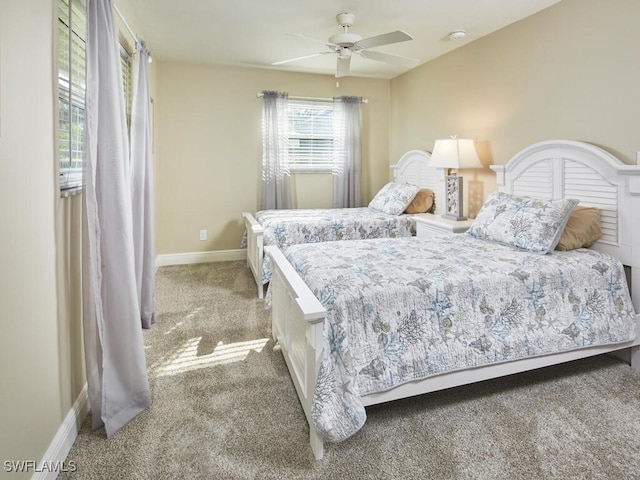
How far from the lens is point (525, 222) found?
2512mm

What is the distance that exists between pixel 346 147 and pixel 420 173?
3.47ft

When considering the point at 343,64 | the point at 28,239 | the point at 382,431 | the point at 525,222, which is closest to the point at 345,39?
the point at 343,64

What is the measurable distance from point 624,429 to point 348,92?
449 cm

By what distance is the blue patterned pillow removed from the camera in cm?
238

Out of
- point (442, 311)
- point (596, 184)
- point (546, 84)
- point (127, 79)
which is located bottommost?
point (442, 311)

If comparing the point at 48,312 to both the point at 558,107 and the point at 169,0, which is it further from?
the point at 558,107

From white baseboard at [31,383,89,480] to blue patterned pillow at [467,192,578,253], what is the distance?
2.54m

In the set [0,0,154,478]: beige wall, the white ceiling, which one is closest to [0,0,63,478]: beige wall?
[0,0,154,478]: beige wall

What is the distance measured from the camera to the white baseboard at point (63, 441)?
1.41 metres

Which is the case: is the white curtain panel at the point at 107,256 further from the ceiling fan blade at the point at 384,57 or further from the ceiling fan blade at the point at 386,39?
the ceiling fan blade at the point at 384,57

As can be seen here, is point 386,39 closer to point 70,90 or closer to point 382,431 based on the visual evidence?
point 70,90

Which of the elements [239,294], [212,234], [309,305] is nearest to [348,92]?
[212,234]

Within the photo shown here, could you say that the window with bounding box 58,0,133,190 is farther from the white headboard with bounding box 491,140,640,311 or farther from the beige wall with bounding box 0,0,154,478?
the white headboard with bounding box 491,140,640,311

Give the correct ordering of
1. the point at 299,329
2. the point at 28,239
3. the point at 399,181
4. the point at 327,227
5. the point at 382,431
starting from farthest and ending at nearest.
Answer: the point at 399,181 < the point at 327,227 < the point at 299,329 < the point at 382,431 < the point at 28,239
